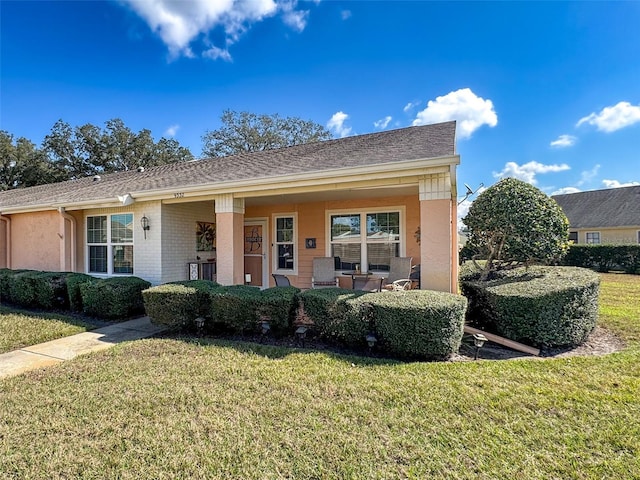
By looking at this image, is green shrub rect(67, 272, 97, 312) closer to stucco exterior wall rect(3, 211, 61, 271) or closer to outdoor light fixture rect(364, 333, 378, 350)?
stucco exterior wall rect(3, 211, 61, 271)

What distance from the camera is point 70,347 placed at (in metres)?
5.45

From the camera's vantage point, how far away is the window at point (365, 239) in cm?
893

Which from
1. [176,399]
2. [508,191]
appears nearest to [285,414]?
[176,399]

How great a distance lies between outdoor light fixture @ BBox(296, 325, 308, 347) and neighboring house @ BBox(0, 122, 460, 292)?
226cm

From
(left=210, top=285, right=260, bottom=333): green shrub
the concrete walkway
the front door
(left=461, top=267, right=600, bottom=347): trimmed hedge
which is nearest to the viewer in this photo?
the concrete walkway

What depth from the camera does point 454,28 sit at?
32.1 ft

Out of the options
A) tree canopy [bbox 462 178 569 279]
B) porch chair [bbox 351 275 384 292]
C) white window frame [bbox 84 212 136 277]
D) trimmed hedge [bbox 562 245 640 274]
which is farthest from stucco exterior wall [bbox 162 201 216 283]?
trimmed hedge [bbox 562 245 640 274]

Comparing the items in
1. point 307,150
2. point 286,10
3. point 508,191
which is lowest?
point 508,191

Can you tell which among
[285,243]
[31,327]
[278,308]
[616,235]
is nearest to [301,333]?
[278,308]

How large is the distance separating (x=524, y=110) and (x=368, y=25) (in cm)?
972

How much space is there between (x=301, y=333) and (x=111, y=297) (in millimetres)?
4621

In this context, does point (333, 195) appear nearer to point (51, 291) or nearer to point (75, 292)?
point (75, 292)

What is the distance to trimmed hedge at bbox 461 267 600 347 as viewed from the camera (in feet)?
15.9

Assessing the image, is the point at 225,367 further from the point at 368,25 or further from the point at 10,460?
the point at 368,25
